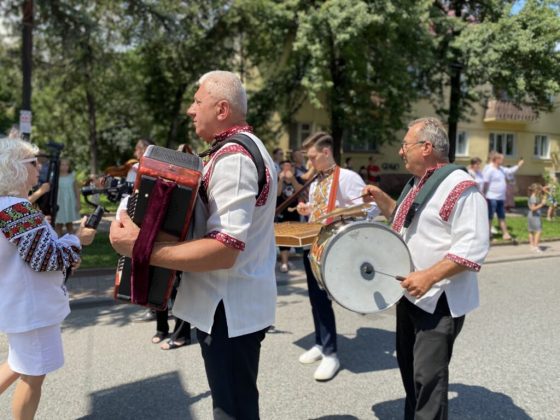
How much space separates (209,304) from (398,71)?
1605cm

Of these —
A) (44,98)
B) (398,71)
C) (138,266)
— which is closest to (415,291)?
(138,266)

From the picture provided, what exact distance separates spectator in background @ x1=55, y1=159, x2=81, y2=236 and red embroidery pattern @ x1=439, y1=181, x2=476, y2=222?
780cm

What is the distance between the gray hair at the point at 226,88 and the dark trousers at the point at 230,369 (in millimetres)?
846

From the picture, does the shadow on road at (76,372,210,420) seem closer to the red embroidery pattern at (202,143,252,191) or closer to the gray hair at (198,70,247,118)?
the red embroidery pattern at (202,143,252,191)

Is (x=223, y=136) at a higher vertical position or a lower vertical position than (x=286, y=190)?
higher

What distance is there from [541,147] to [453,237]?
2936 centimetres

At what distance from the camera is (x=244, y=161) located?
6.15 ft

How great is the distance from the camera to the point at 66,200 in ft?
29.0

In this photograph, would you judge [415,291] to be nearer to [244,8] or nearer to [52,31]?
[52,31]

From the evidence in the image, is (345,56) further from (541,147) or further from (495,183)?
(541,147)

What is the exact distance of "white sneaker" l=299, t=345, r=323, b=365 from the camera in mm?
4246

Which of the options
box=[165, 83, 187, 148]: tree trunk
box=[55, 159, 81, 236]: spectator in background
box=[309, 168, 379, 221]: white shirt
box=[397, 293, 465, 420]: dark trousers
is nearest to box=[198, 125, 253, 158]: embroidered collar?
box=[397, 293, 465, 420]: dark trousers

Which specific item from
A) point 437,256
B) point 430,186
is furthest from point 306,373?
point 430,186

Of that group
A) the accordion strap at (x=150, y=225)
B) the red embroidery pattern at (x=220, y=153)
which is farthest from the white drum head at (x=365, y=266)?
the accordion strap at (x=150, y=225)
